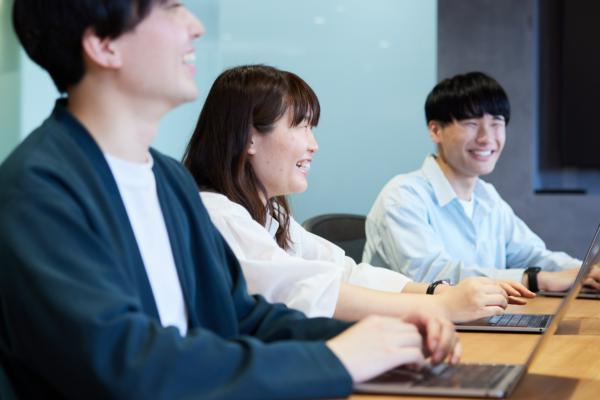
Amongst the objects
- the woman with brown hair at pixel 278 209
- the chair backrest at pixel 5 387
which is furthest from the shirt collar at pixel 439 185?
the chair backrest at pixel 5 387

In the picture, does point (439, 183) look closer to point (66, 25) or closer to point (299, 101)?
point (299, 101)

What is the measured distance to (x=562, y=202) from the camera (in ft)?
14.3

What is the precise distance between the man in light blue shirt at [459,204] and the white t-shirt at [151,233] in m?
1.69

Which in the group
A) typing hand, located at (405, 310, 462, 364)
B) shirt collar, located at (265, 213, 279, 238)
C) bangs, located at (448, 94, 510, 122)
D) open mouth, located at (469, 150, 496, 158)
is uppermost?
typing hand, located at (405, 310, 462, 364)

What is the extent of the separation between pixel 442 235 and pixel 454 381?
202 cm

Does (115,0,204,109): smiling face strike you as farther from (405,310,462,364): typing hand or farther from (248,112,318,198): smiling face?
(248,112,318,198): smiling face

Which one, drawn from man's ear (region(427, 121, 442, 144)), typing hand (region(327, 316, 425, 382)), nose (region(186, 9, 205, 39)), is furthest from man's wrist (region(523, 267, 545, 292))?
nose (region(186, 9, 205, 39))

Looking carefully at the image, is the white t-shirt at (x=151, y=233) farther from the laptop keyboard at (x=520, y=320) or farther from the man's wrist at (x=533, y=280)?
the man's wrist at (x=533, y=280)

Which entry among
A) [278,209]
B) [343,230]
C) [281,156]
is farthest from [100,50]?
[343,230]

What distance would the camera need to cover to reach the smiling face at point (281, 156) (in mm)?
1985

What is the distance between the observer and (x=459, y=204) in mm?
3146

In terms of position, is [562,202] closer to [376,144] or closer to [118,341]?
[376,144]

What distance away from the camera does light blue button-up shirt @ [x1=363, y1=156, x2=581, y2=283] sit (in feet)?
9.18

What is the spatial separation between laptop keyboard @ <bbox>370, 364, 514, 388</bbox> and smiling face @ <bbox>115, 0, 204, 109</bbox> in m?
0.45
